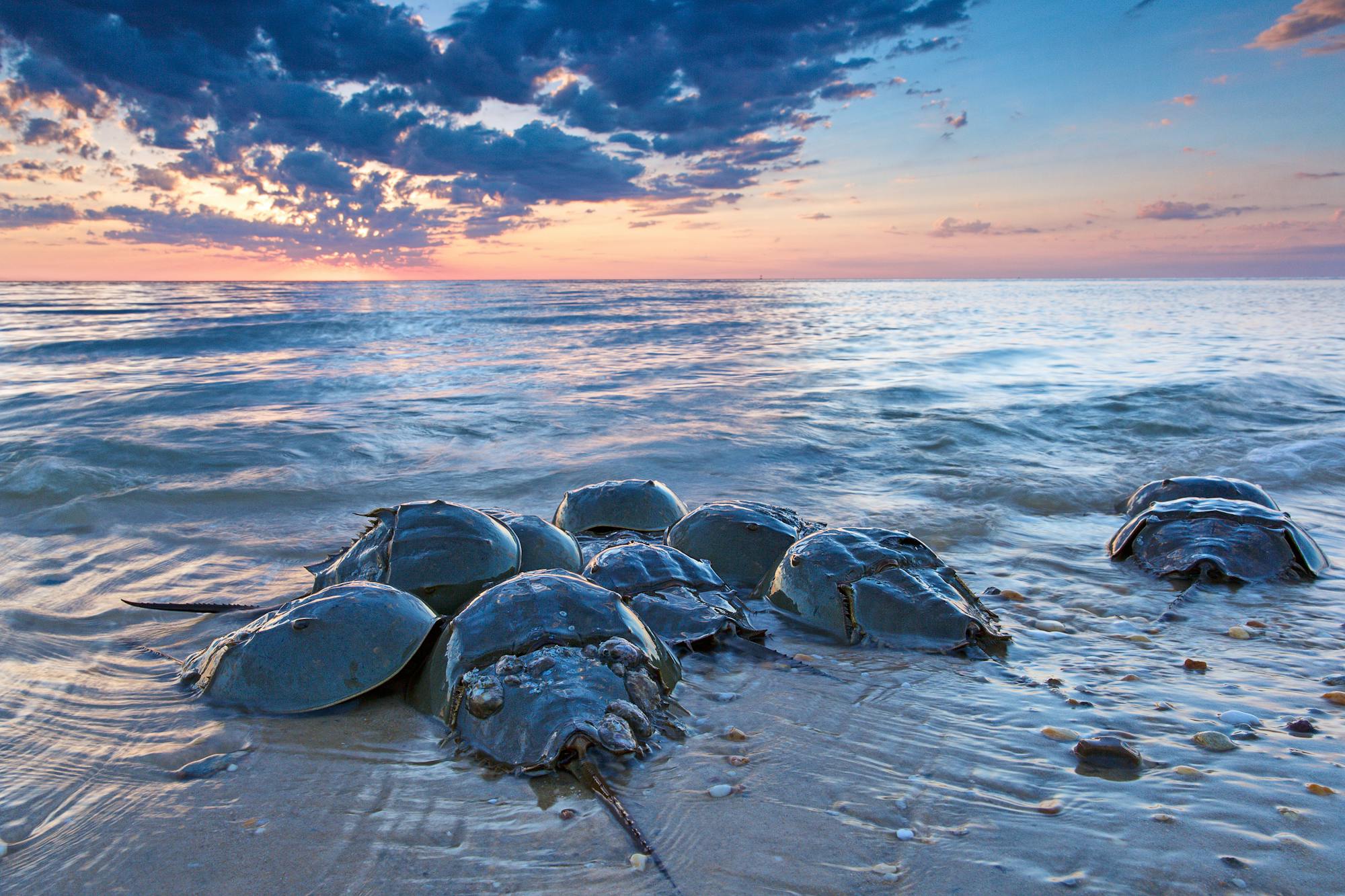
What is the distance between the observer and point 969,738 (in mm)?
→ 2215

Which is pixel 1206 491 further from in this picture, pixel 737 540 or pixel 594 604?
pixel 594 604

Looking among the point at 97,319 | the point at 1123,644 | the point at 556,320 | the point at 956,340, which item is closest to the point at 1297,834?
the point at 1123,644

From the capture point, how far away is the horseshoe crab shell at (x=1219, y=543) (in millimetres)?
3432

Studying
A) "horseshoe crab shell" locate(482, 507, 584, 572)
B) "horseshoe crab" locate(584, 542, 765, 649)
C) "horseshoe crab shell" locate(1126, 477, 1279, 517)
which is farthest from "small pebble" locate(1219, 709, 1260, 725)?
"horseshoe crab shell" locate(482, 507, 584, 572)

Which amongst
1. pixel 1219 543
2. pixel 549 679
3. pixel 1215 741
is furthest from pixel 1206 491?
pixel 549 679

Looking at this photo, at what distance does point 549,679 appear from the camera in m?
2.01

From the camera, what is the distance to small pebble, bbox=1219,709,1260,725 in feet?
7.38

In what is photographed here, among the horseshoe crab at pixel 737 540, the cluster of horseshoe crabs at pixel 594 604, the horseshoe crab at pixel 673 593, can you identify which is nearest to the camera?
the cluster of horseshoe crabs at pixel 594 604

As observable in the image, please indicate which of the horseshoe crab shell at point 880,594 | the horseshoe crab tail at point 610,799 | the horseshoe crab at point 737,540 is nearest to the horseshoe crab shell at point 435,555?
the horseshoe crab at point 737,540

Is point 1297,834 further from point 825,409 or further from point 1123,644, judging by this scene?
point 825,409

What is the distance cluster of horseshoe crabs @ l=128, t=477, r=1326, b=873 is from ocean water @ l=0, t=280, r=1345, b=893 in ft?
0.40

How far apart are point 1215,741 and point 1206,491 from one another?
2.43 m

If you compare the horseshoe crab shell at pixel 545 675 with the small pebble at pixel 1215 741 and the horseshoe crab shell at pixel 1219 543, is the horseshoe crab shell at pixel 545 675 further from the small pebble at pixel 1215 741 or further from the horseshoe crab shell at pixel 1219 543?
the horseshoe crab shell at pixel 1219 543

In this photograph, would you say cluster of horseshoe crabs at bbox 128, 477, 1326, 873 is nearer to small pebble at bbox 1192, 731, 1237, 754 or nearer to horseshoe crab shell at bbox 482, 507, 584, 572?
horseshoe crab shell at bbox 482, 507, 584, 572
